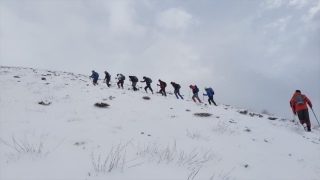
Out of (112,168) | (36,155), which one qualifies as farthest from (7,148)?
(112,168)

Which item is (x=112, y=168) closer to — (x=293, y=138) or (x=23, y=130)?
(x=23, y=130)

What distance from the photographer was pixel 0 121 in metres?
6.27

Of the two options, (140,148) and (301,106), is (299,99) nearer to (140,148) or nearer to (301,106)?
(301,106)

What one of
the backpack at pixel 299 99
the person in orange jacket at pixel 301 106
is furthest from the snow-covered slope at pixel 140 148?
the backpack at pixel 299 99

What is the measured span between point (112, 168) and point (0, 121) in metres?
5.25

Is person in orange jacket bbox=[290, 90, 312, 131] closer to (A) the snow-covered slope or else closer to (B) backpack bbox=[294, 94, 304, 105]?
(B) backpack bbox=[294, 94, 304, 105]

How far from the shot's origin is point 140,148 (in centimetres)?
452

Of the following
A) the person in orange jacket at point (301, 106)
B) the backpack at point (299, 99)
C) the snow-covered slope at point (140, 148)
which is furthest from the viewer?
the backpack at point (299, 99)

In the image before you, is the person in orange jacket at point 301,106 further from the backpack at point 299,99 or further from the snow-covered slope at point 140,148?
the snow-covered slope at point 140,148

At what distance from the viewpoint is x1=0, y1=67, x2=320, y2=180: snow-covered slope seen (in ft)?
11.0

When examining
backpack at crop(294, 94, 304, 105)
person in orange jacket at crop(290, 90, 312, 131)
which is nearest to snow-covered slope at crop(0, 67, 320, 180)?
person in orange jacket at crop(290, 90, 312, 131)

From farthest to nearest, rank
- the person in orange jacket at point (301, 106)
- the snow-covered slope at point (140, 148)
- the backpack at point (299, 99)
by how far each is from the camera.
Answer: the backpack at point (299, 99) < the person in orange jacket at point (301, 106) < the snow-covered slope at point (140, 148)

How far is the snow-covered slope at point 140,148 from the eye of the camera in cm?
336

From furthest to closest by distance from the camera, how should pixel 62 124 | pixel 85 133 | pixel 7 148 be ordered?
1. pixel 62 124
2. pixel 85 133
3. pixel 7 148
